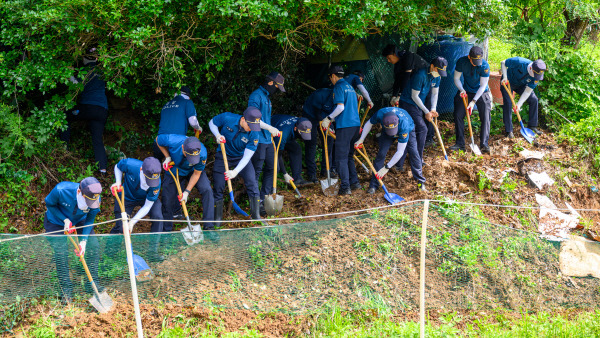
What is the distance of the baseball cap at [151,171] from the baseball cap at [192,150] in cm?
44

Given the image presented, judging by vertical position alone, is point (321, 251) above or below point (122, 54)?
below

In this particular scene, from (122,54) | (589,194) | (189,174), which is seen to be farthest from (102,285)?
(589,194)

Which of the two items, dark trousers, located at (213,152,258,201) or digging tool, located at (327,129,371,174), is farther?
digging tool, located at (327,129,371,174)

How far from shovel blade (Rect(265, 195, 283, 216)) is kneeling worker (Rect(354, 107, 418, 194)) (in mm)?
1366

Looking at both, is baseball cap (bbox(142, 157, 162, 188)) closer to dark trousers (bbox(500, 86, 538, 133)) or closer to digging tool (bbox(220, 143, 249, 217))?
digging tool (bbox(220, 143, 249, 217))

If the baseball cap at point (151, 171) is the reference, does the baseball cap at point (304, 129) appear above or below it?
above

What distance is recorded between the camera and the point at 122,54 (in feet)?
20.8

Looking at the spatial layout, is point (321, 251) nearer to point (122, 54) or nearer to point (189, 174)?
point (189, 174)

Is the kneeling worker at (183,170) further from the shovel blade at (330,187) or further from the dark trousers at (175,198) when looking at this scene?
the shovel blade at (330,187)

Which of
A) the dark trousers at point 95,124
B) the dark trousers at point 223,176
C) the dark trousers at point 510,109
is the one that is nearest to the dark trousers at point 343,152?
the dark trousers at point 223,176

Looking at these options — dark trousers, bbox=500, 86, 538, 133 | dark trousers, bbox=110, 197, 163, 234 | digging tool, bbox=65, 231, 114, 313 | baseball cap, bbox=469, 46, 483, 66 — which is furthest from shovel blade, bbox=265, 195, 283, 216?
dark trousers, bbox=500, 86, 538, 133

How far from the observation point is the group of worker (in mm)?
6031

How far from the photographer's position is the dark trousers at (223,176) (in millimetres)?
7211

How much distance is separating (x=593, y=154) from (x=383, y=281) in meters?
4.75
